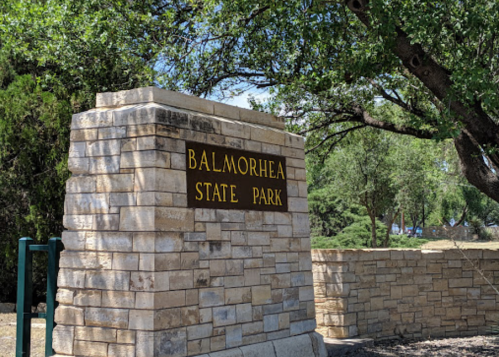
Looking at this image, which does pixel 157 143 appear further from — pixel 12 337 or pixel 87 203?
pixel 12 337

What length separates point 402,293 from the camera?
10375mm

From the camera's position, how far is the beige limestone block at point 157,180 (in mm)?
5531

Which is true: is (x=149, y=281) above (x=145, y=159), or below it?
below

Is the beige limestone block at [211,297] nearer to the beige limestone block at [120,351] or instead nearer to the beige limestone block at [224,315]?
the beige limestone block at [224,315]

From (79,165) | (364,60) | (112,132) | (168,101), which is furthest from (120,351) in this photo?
(364,60)

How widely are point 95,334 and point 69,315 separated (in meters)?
0.39

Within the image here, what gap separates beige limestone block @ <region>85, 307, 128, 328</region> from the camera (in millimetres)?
5477

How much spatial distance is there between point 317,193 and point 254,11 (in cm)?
2027

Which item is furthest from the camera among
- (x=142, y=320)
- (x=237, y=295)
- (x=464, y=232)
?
(x=464, y=232)

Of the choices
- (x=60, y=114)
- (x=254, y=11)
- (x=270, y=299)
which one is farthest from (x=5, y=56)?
(x=270, y=299)

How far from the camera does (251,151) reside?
682 centimetres

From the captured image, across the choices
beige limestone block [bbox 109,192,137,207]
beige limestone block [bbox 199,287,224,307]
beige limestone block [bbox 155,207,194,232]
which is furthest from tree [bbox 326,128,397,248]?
Result: beige limestone block [bbox 109,192,137,207]

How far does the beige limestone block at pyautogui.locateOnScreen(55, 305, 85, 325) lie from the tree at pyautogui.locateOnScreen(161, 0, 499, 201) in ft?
17.2

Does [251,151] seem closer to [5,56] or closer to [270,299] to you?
[270,299]
